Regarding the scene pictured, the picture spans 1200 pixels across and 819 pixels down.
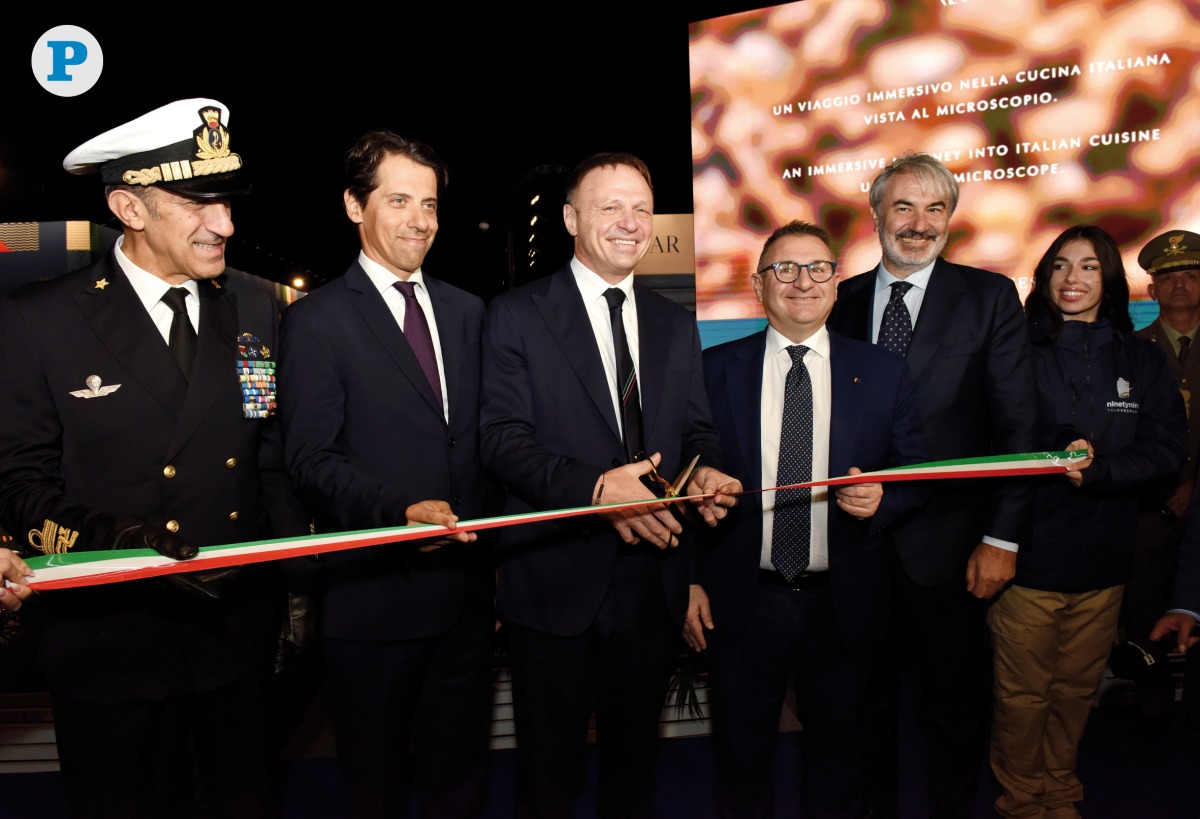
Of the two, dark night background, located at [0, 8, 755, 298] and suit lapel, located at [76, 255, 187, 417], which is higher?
dark night background, located at [0, 8, 755, 298]

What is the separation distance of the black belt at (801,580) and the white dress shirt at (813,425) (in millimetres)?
17

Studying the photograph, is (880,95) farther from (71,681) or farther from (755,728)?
(71,681)

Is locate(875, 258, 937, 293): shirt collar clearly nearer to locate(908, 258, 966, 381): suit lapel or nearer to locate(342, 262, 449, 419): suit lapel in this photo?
locate(908, 258, 966, 381): suit lapel

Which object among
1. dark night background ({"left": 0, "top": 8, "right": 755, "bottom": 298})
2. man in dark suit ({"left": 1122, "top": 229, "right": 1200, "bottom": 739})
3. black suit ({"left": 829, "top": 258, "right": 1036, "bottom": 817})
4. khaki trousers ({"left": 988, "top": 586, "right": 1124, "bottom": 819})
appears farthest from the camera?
dark night background ({"left": 0, "top": 8, "right": 755, "bottom": 298})

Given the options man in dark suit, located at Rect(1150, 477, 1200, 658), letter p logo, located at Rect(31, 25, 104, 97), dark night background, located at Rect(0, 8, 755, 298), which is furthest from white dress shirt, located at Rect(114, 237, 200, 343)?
letter p logo, located at Rect(31, 25, 104, 97)

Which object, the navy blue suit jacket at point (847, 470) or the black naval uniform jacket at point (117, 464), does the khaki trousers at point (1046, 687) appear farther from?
the black naval uniform jacket at point (117, 464)

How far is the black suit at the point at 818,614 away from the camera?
2055mm

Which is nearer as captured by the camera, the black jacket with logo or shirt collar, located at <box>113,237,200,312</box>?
shirt collar, located at <box>113,237,200,312</box>

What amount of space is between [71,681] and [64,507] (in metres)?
0.41

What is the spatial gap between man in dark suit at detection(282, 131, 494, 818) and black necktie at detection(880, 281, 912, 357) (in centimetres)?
135

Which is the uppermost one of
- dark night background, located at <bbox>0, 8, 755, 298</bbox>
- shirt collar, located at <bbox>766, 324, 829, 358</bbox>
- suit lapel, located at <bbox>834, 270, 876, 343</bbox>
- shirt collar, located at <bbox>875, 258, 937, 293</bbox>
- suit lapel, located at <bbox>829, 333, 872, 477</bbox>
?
dark night background, located at <bbox>0, 8, 755, 298</bbox>

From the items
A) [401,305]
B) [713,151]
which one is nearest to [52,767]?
[401,305]

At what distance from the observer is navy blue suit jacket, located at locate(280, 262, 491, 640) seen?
6.21 feet

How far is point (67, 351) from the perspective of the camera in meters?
1.63
